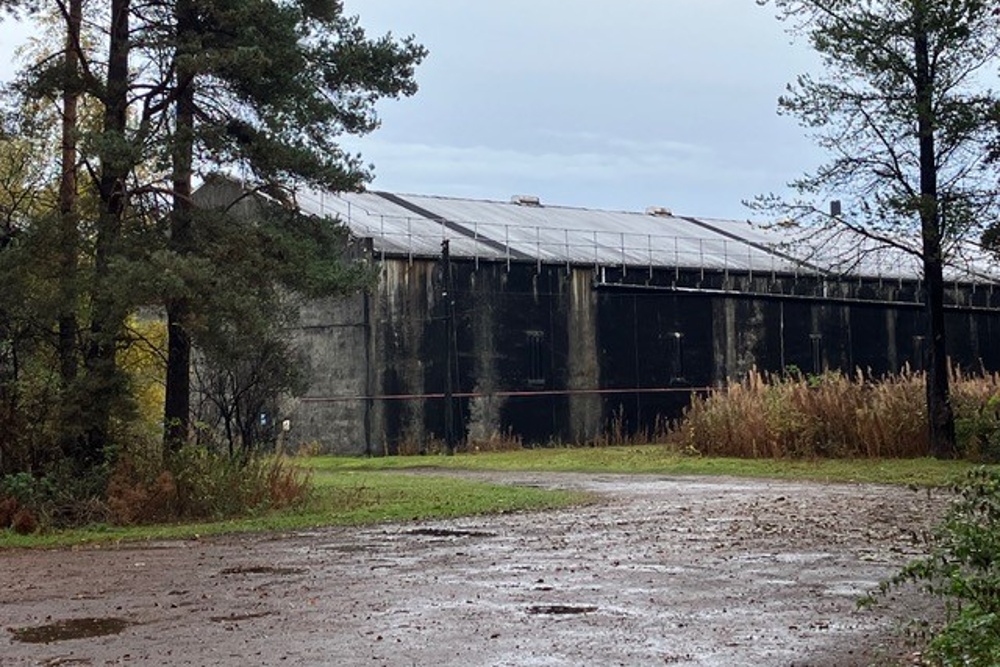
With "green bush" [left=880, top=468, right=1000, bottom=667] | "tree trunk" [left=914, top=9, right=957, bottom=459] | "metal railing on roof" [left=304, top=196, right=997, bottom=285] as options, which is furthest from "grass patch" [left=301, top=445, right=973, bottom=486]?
"green bush" [left=880, top=468, right=1000, bottom=667]

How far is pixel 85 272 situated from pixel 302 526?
14.3 ft

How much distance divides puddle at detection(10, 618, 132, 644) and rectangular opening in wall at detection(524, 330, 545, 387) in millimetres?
28922

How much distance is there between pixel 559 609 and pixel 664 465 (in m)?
17.6

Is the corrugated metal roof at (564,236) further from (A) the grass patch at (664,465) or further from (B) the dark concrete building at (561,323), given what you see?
(A) the grass patch at (664,465)

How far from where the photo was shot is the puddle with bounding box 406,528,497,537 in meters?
14.1

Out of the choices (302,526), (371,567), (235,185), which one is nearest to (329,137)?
(235,185)

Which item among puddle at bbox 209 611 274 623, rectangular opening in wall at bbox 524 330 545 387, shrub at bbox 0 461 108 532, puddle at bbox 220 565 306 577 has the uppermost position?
rectangular opening in wall at bbox 524 330 545 387

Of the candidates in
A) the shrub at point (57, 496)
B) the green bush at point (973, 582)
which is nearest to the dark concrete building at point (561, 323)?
the shrub at point (57, 496)

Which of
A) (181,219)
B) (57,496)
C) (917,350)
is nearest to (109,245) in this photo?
(181,219)

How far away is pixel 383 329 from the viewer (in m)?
35.4

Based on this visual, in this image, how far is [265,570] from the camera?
11.5 m

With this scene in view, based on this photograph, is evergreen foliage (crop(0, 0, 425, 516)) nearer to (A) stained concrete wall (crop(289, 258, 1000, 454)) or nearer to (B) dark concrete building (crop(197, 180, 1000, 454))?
(B) dark concrete building (crop(197, 180, 1000, 454))

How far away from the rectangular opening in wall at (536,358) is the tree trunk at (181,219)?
20308mm

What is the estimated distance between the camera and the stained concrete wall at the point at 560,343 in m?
35.5
